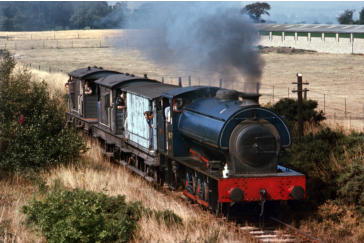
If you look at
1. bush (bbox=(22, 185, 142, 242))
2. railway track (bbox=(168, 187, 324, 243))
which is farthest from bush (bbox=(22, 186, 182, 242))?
railway track (bbox=(168, 187, 324, 243))

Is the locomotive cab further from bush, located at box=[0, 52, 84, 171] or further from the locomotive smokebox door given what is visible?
the locomotive smokebox door

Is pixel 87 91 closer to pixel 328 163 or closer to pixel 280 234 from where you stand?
pixel 328 163

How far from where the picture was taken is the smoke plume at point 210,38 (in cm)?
1719

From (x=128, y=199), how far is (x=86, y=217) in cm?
302

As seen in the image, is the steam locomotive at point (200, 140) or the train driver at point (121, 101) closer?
the steam locomotive at point (200, 140)

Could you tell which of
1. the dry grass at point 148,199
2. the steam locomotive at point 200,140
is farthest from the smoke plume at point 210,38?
the dry grass at point 148,199

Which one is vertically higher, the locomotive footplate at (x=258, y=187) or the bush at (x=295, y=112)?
the bush at (x=295, y=112)

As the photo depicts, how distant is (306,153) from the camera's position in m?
14.8

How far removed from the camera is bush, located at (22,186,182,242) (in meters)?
9.97

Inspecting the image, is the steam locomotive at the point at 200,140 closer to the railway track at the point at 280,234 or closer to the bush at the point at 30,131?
the railway track at the point at 280,234

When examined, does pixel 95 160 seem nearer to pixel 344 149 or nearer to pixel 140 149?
pixel 140 149

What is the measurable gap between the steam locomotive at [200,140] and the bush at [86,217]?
60.4 inches

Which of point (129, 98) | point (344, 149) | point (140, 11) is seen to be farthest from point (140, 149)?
point (140, 11)

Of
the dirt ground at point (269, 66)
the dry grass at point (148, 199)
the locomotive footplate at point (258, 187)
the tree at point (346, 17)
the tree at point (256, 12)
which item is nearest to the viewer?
the dry grass at point (148, 199)
